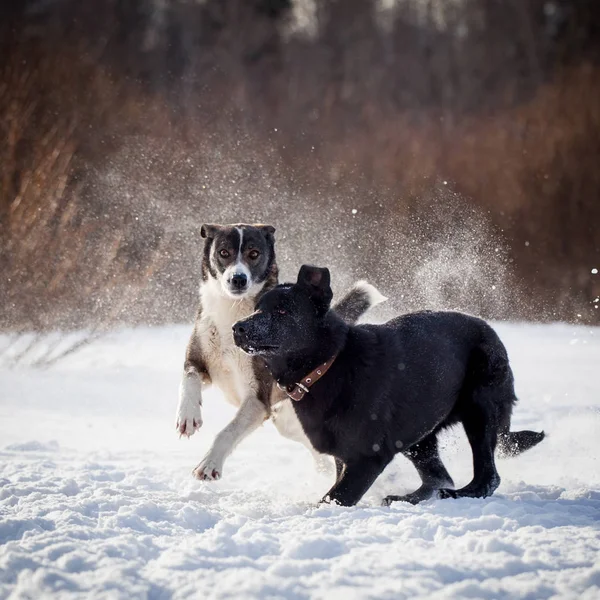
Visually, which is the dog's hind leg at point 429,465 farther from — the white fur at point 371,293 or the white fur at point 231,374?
the white fur at point 371,293

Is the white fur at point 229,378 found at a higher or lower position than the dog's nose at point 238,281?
lower

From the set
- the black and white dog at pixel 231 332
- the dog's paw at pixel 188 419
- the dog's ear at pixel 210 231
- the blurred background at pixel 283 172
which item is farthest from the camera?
the blurred background at pixel 283 172

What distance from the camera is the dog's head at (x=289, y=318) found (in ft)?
12.3

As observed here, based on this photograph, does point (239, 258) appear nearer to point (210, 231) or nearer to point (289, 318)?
point (210, 231)

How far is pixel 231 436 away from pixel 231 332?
673mm

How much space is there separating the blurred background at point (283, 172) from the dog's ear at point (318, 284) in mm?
5126

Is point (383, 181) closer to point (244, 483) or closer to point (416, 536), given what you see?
point (244, 483)

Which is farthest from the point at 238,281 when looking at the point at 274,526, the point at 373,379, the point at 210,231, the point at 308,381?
the point at 274,526

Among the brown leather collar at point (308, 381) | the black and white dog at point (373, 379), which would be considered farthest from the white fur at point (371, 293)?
the brown leather collar at point (308, 381)

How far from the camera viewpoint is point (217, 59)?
70.2 ft

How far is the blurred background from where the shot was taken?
9.55 metres

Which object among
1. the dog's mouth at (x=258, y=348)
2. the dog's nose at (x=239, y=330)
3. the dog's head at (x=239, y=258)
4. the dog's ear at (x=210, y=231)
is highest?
the dog's ear at (x=210, y=231)

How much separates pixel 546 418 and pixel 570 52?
15906mm

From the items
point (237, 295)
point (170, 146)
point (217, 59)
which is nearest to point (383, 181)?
point (170, 146)
